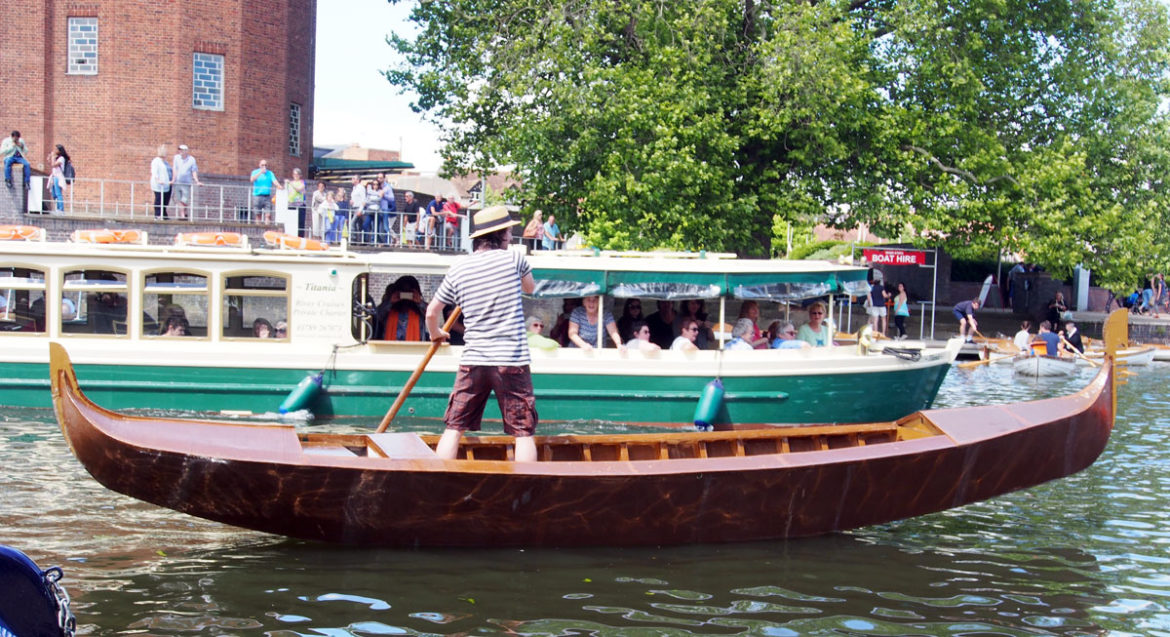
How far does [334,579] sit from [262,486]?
0.86 m

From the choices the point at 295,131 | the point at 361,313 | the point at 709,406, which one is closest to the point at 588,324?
the point at 709,406

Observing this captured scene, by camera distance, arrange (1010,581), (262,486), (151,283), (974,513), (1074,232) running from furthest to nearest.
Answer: (1074,232), (151,283), (974,513), (1010,581), (262,486)

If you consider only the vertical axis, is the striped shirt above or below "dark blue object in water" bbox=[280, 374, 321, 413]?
above

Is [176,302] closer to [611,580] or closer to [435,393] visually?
[435,393]

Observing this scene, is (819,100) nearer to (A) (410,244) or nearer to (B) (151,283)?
(A) (410,244)

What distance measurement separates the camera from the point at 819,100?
24.8 m

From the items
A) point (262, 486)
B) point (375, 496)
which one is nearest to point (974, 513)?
point (375, 496)

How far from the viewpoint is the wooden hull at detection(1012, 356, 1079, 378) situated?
81.9 ft

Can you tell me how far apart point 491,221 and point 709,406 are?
6.82 meters

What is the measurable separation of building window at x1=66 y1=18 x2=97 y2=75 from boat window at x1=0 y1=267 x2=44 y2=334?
17.8 m

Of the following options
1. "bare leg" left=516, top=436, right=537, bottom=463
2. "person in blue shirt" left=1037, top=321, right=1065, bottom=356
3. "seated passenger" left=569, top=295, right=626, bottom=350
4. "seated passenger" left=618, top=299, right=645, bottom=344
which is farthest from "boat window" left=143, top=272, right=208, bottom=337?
"person in blue shirt" left=1037, top=321, right=1065, bottom=356

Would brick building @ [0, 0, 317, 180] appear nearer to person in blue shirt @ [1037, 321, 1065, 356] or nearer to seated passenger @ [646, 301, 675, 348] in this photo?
seated passenger @ [646, 301, 675, 348]

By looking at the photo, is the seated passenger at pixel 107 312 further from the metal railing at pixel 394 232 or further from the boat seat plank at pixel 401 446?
the metal railing at pixel 394 232

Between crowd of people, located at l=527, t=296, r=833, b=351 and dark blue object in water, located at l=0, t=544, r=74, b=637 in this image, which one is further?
crowd of people, located at l=527, t=296, r=833, b=351
